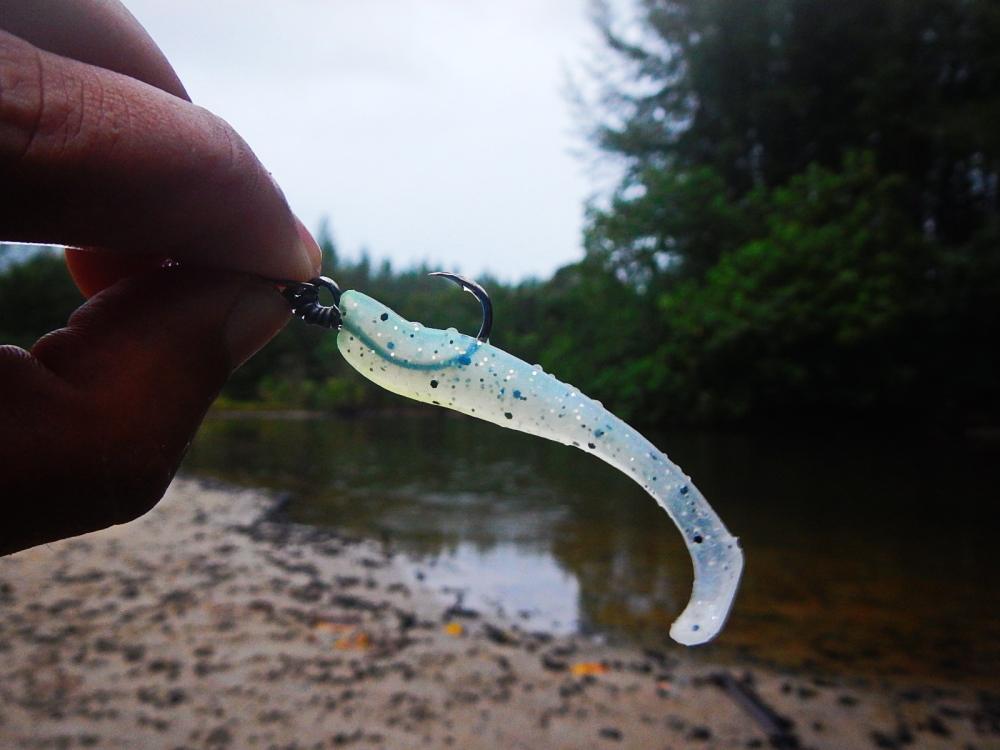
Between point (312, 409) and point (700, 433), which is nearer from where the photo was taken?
point (700, 433)

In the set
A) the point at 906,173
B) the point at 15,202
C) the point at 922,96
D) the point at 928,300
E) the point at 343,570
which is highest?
the point at 922,96

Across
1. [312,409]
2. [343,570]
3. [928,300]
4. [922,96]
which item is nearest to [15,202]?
[343,570]

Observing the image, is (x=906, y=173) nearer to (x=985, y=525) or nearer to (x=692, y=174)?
(x=692, y=174)

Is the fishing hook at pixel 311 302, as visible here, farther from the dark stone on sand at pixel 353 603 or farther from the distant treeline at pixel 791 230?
the distant treeline at pixel 791 230

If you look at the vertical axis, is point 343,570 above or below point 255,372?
below

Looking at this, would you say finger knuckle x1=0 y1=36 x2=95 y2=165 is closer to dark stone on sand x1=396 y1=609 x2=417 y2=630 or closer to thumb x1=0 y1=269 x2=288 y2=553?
thumb x1=0 y1=269 x2=288 y2=553
